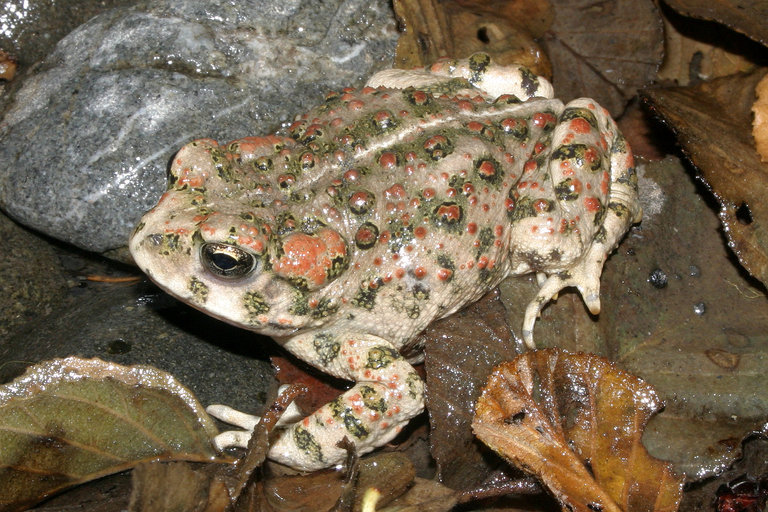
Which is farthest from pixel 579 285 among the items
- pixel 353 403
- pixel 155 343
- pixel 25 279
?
pixel 25 279

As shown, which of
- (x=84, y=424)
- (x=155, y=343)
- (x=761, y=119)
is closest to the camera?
(x=84, y=424)

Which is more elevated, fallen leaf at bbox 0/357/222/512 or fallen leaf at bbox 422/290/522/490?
fallen leaf at bbox 0/357/222/512

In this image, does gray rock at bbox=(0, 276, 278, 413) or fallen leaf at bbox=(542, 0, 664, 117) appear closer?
gray rock at bbox=(0, 276, 278, 413)

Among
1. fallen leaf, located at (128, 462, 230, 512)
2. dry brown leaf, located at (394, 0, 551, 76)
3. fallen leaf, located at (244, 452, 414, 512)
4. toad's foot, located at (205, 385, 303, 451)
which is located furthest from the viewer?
dry brown leaf, located at (394, 0, 551, 76)

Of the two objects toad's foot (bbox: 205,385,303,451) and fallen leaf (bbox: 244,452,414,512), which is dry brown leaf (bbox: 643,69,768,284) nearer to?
fallen leaf (bbox: 244,452,414,512)

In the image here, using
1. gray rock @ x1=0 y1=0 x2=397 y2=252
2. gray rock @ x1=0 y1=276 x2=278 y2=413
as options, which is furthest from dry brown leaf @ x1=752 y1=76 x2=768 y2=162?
gray rock @ x1=0 y1=276 x2=278 y2=413

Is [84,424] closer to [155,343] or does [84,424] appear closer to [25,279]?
[155,343]
